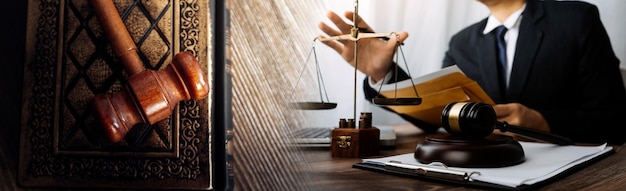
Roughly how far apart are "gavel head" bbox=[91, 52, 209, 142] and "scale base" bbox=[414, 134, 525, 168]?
0.79 ft

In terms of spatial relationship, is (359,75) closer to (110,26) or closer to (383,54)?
(383,54)

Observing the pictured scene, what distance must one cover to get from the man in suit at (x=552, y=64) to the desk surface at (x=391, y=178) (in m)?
0.54

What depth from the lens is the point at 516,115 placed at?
0.94 meters

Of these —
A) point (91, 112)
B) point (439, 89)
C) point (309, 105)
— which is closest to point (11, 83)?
point (91, 112)

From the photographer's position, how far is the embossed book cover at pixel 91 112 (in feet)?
1.88

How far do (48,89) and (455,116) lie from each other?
0.46 metres

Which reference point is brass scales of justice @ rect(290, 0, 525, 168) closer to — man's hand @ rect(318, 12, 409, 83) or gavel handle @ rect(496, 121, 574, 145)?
gavel handle @ rect(496, 121, 574, 145)

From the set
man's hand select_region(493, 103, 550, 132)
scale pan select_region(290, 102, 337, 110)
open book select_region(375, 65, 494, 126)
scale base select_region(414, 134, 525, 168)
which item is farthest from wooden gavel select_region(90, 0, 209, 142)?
man's hand select_region(493, 103, 550, 132)

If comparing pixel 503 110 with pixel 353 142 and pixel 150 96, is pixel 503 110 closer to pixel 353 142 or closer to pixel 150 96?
pixel 353 142

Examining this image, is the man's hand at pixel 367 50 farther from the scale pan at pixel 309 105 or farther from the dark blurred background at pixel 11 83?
the dark blurred background at pixel 11 83

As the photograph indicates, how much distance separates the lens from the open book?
0.75 meters

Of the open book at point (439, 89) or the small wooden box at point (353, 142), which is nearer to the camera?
the small wooden box at point (353, 142)

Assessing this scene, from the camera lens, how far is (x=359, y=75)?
3.70 feet

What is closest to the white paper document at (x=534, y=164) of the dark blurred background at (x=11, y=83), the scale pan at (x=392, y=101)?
the scale pan at (x=392, y=101)
